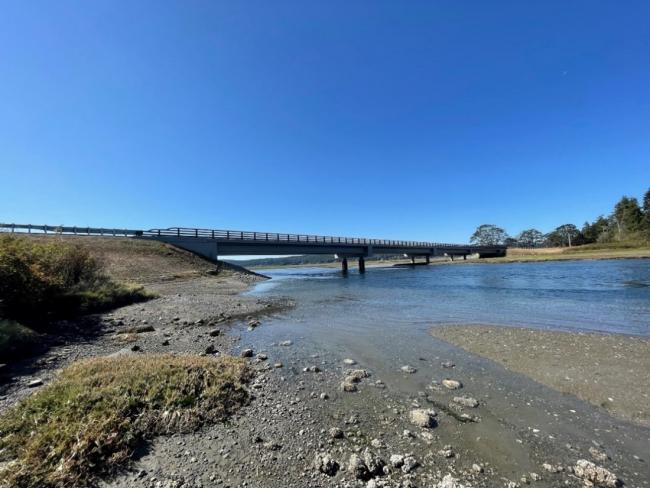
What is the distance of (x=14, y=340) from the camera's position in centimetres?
939

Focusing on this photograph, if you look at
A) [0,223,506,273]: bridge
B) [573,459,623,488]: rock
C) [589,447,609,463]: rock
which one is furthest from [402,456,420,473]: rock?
[0,223,506,273]: bridge

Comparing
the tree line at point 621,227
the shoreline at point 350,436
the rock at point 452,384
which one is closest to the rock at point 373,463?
the shoreline at point 350,436

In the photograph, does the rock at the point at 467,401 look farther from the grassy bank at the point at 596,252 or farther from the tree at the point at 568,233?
the tree at the point at 568,233

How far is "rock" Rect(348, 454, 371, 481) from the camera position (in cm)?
412

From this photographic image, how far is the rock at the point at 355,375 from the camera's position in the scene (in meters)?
7.59

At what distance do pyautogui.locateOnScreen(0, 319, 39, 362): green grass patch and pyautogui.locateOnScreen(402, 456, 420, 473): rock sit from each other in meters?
11.3

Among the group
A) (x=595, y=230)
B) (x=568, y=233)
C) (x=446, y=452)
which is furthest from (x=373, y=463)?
(x=568, y=233)

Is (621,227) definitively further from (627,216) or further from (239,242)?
(239,242)

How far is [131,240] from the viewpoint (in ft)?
154

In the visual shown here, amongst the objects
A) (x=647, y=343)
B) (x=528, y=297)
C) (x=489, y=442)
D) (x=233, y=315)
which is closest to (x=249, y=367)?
(x=489, y=442)

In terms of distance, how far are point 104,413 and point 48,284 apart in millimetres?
13645

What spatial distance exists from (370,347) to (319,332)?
3079mm

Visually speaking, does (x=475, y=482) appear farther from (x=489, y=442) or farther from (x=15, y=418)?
(x=15, y=418)

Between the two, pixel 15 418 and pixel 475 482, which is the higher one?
pixel 15 418
